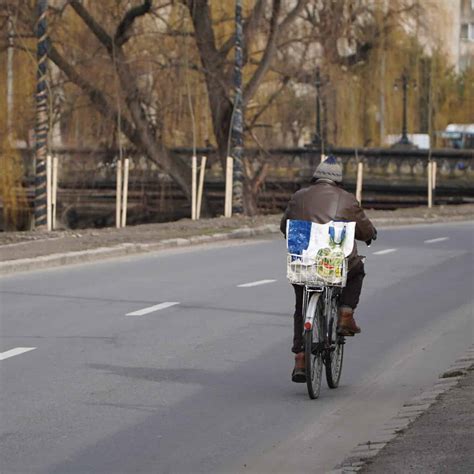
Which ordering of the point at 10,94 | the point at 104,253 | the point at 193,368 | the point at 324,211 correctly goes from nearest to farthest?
the point at 324,211, the point at 193,368, the point at 104,253, the point at 10,94

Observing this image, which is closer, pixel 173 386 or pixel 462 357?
pixel 173 386

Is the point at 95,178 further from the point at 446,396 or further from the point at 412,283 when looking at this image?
the point at 446,396

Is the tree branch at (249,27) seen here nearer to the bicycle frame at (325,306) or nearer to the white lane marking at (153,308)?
the white lane marking at (153,308)

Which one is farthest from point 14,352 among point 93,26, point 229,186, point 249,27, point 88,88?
point 249,27

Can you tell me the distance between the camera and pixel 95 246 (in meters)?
24.7

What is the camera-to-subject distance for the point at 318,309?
10.3 meters

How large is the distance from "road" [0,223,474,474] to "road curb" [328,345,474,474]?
0.19 meters

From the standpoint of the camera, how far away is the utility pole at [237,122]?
120 ft

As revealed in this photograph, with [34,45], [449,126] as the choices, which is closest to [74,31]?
[34,45]

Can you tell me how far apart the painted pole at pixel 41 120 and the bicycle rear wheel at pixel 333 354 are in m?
19.7

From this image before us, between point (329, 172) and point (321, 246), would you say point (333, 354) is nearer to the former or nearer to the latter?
point (321, 246)

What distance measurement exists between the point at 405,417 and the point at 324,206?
5.70 feet

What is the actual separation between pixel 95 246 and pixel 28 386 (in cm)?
1415

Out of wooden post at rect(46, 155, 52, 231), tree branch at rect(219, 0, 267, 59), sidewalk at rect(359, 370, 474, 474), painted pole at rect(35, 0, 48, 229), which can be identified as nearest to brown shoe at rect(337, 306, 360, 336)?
sidewalk at rect(359, 370, 474, 474)
